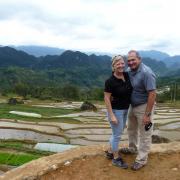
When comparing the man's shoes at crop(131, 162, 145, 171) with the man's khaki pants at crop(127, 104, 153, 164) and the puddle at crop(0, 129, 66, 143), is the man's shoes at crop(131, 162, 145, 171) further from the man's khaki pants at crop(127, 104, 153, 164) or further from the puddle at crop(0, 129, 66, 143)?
the puddle at crop(0, 129, 66, 143)

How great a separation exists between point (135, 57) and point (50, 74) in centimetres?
16800

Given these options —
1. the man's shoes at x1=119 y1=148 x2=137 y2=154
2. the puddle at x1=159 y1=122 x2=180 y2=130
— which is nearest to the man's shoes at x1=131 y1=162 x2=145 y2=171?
the man's shoes at x1=119 y1=148 x2=137 y2=154

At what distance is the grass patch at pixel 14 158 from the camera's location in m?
16.2

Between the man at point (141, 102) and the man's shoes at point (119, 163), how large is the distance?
0.17 meters

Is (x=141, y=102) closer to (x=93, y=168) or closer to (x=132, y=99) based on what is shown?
(x=132, y=99)

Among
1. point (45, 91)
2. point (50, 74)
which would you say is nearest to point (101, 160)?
point (45, 91)

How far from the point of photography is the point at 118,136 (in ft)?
26.7

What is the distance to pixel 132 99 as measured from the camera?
8.00 meters

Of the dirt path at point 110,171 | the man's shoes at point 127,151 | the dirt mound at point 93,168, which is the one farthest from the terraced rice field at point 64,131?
the dirt path at point 110,171

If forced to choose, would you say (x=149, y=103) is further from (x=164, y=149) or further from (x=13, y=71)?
(x=13, y=71)

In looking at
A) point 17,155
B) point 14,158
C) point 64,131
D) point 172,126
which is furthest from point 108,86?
point 172,126

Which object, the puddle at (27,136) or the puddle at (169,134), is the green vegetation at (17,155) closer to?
the puddle at (27,136)

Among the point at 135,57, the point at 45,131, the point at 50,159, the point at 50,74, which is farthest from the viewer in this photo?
the point at 50,74

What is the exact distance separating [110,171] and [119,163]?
0.87 feet
